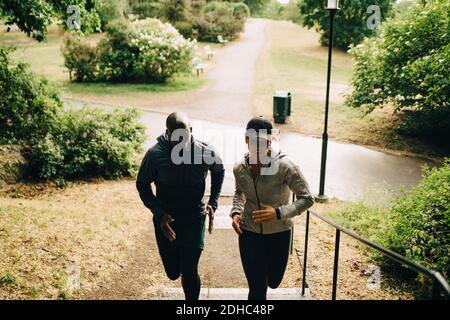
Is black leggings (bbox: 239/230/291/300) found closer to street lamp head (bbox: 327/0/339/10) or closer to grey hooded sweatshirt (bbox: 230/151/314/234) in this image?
grey hooded sweatshirt (bbox: 230/151/314/234)

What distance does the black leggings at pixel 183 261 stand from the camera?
366 cm

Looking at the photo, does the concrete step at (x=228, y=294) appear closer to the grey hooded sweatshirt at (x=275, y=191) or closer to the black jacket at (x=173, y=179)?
the black jacket at (x=173, y=179)

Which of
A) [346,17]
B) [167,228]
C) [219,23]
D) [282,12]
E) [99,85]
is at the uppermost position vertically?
[282,12]

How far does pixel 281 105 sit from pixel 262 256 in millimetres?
11079

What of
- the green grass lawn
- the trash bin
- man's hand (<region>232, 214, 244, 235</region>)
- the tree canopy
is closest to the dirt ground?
man's hand (<region>232, 214, 244, 235</region>)

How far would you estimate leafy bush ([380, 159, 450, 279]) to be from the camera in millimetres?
4723

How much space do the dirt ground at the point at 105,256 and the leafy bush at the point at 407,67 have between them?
20.7 feet

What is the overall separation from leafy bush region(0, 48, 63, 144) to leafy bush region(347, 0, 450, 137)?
840 cm

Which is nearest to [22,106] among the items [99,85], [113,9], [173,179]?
[173,179]

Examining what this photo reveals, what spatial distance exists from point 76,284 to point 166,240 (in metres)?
1.71

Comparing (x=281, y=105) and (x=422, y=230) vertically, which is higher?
(x=281, y=105)

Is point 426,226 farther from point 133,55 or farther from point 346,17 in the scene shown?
point 346,17

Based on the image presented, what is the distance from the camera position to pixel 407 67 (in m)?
10.7

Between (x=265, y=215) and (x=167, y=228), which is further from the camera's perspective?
(x=167, y=228)
